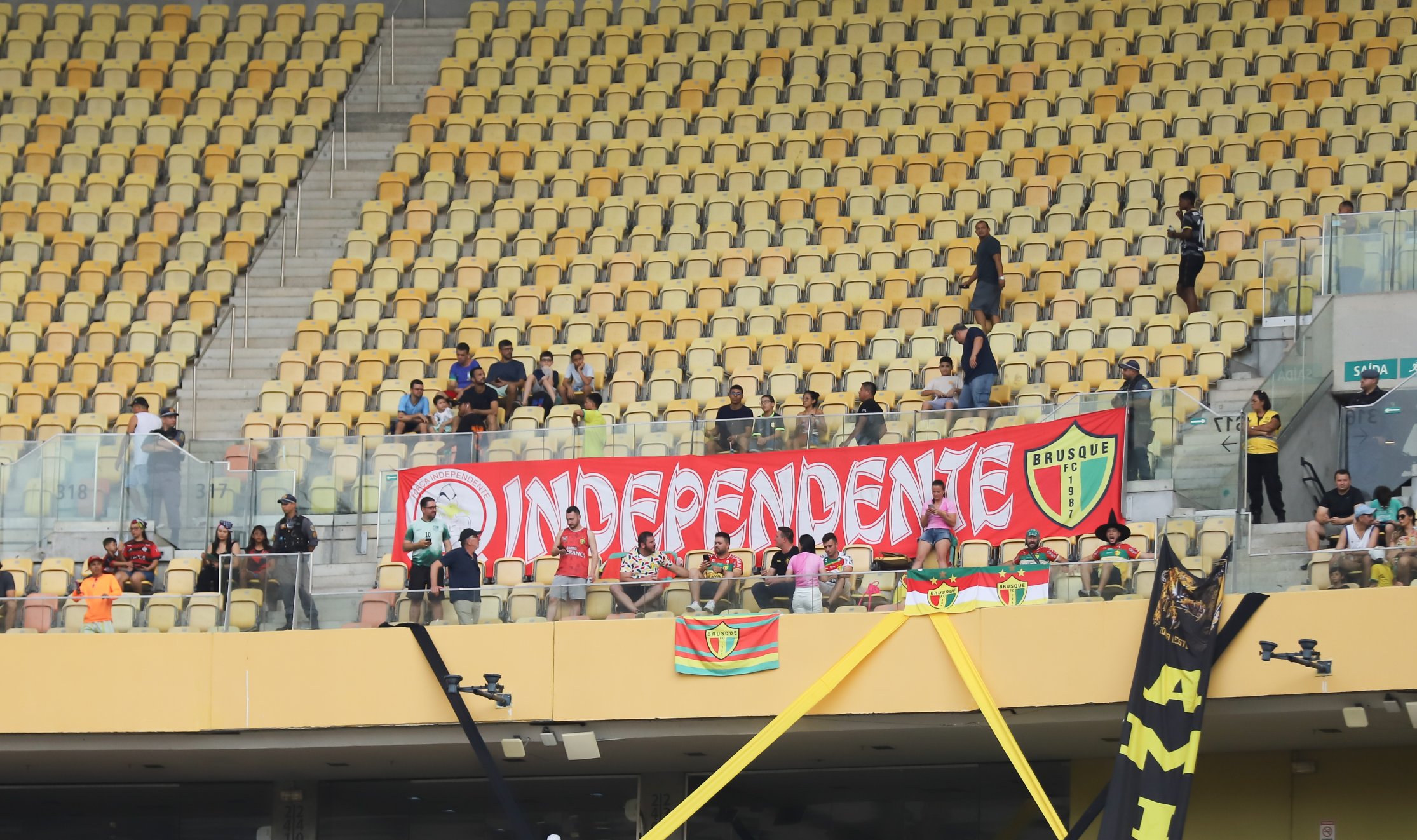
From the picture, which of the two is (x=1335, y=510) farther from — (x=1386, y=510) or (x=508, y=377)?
(x=508, y=377)

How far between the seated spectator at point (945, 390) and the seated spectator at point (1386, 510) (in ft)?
14.0

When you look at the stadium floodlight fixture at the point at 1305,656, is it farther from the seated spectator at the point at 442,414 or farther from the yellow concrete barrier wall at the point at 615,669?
the seated spectator at the point at 442,414

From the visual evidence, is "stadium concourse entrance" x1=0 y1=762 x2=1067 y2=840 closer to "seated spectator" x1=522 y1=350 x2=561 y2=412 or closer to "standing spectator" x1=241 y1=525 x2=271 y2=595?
"standing spectator" x1=241 y1=525 x2=271 y2=595

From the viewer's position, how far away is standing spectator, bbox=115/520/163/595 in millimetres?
15633

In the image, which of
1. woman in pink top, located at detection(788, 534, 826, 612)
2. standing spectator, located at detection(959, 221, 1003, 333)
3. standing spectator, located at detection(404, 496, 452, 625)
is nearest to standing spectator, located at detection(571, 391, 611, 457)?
standing spectator, located at detection(404, 496, 452, 625)

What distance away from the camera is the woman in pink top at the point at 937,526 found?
15031mm

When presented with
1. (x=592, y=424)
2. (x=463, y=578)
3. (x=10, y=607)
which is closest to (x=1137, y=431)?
(x=592, y=424)

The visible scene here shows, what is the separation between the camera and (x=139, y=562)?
16031 mm

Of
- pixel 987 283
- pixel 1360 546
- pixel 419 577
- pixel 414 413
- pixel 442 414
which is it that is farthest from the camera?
pixel 987 283

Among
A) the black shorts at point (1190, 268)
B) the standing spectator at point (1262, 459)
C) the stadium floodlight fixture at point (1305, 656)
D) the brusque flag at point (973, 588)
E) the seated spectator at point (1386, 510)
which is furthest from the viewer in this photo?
the black shorts at point (1190, 268)

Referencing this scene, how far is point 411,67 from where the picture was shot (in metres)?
25.5

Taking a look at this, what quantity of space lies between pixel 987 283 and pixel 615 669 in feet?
21.8

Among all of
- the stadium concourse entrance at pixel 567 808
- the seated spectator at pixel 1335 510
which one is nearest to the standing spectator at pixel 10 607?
the stadium concourse entrance at pixel 567 808

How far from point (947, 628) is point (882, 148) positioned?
9.83 metres
